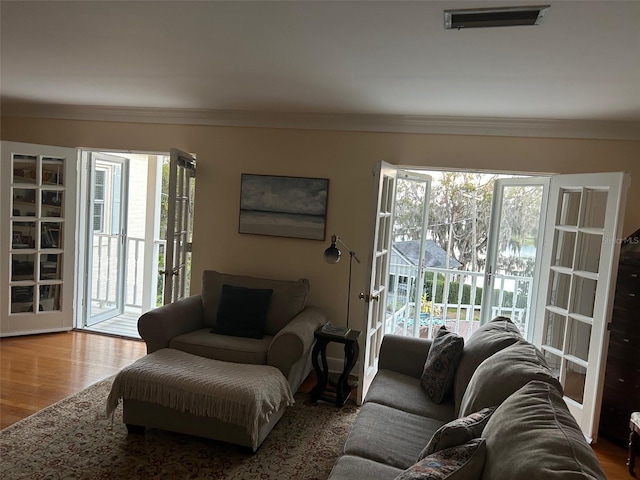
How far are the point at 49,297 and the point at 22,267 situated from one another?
1.31ft

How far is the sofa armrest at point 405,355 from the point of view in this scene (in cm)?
294

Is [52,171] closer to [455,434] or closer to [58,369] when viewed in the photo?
[58,369]

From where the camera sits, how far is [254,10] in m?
1.83

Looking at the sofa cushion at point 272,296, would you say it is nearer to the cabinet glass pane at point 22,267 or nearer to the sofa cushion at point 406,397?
the sofa cushion at point 406,397

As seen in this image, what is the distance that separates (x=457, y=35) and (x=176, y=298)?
3.09 metres

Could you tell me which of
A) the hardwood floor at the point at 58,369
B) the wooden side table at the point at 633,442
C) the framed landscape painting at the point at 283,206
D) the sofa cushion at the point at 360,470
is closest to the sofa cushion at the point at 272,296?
the framed landscape painting at the point at 283,206

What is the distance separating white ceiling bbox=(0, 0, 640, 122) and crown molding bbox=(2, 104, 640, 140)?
0.42ft

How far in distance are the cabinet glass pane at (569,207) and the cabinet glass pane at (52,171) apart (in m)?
4.65

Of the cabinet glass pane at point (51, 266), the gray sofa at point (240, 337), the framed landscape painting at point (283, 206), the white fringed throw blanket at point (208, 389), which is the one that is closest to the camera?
the white fringed throw blanket at point (208, 389)

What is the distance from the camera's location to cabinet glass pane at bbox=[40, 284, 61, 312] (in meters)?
4.55

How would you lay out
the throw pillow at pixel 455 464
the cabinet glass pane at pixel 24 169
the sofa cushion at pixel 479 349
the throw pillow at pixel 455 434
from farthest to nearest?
the cabinet glass pane at pixel 24 169 → the sofa cushion at pixel 479 349 → the throw pillow at pixel 455 434 → the throw pillow at pixel 455 464

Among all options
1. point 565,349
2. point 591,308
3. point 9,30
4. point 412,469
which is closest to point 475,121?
point 591,308

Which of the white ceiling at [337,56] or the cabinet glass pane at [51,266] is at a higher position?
the white ceiling at [337,56]

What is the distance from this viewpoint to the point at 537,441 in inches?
49.4
